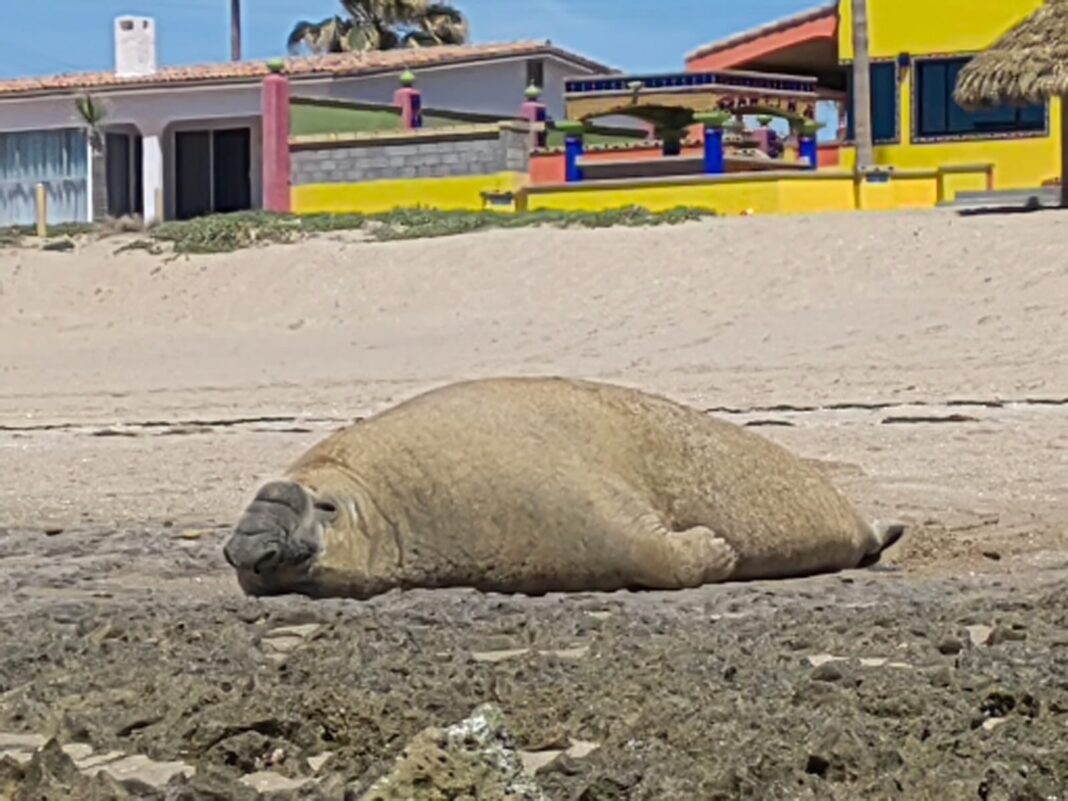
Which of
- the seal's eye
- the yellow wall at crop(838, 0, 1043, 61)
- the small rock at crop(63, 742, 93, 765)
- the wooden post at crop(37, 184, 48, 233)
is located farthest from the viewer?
the yellow wall at crop(838, 0, 1043, 61)

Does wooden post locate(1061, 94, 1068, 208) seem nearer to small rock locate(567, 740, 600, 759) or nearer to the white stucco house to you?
the white stucco house

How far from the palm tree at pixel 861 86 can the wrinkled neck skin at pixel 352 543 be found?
22236 millimetres

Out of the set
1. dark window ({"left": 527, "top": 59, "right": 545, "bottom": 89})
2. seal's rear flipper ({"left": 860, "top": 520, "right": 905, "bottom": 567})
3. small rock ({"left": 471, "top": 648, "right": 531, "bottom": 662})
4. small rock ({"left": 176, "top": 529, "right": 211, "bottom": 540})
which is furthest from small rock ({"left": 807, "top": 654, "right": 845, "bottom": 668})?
dark window ({"left": 527, "top": 59, "right": 545, "bottom": 89})

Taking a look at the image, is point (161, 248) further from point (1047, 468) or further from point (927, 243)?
point (1047, 468)

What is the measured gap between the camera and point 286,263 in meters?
23.4

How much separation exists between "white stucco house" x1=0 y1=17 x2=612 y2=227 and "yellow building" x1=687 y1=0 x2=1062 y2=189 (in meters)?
6.61

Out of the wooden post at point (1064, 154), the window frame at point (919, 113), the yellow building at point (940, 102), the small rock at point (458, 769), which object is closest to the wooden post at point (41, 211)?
the yellow building at point (940, 102)

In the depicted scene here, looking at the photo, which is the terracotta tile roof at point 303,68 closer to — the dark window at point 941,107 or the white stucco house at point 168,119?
the white stucco house at point 168,119

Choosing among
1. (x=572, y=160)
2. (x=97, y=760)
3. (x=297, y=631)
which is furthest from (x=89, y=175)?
(x=97, y=760)

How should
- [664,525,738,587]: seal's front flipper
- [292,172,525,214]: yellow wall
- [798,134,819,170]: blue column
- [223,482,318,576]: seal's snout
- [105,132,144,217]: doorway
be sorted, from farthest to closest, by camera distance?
[105,132,144,217]: doorway → [798,134,819,170]: blue column → [292,172,525,214]: yellow wall → [664,525,738,587]: seal's front flipper → [223,482,318,576]: seal's snout

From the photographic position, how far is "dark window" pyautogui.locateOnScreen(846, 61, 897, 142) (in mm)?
31136

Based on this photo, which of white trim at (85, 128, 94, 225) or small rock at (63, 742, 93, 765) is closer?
small rock at (63, 742, 93, 765)

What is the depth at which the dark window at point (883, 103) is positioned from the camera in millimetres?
31136

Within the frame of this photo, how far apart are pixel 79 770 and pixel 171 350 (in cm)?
1550
